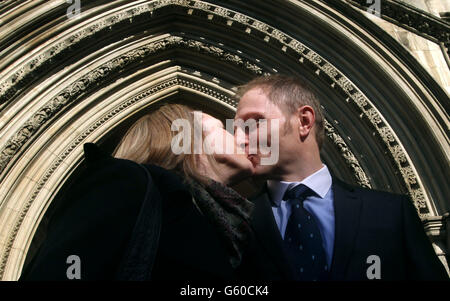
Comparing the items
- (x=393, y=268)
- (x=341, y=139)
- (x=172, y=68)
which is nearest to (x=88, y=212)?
(x=393, y=268)

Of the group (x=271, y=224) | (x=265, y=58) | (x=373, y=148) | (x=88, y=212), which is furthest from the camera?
(x=265, y=58)

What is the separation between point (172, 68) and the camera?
19.9 feet

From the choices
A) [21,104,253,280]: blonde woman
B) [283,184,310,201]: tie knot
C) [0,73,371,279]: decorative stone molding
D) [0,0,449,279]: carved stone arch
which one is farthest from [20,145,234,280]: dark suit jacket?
[0,73,371,279]: decorative stone molding

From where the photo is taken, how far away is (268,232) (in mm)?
1376

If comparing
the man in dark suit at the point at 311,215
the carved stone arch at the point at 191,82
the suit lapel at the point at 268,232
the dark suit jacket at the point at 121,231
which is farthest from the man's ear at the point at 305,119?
the carved stone arch at the point at 191,82

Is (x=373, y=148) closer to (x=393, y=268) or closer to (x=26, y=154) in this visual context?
(x=26, y=154)

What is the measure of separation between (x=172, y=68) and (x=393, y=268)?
16.4 feet

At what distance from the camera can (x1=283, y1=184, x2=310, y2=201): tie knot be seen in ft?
4.68

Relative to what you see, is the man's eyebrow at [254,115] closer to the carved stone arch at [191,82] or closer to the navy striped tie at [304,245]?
the navy striped tie at [304,245]

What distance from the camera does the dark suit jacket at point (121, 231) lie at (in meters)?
1.19

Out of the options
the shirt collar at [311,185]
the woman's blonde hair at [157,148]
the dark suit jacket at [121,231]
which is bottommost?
the dark suit jacket at [121,231]

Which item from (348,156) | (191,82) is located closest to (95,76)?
(191,82)

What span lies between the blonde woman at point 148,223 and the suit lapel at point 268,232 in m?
0.03

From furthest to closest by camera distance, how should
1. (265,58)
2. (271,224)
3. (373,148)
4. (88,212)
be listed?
(265,58) → (373,148) → (271,224) → (88,212)
